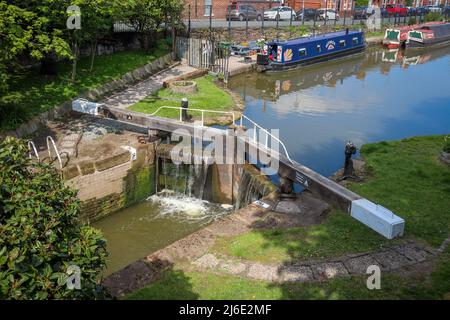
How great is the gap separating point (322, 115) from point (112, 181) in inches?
439

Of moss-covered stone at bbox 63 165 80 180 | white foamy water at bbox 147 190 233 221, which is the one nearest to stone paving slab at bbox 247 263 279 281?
white foamy water at bbox 147 190 233 221

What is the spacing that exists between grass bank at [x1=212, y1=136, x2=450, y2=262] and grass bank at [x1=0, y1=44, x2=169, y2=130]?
8.54m

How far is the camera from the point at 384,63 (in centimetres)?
3406

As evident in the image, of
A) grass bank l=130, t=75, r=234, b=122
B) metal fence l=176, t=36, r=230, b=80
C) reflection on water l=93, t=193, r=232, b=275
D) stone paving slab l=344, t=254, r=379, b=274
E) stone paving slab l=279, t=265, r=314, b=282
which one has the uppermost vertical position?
metal fence l=176, t=36, r=230, b=80

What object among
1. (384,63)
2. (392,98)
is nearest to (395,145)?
(392,98)

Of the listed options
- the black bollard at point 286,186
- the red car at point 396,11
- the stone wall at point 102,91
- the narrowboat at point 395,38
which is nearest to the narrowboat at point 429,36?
the narrowboat at point 395,38

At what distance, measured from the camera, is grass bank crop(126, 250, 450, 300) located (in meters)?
7.21

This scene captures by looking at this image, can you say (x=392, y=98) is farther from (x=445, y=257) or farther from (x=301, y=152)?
(x=445, y=257)

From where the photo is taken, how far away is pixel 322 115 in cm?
2038

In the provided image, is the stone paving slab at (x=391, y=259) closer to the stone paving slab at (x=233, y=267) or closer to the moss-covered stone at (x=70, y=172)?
the stone paving slab at (x=233, y=267)

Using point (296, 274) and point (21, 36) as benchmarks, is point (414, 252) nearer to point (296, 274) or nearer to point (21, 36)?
point (296, 274)

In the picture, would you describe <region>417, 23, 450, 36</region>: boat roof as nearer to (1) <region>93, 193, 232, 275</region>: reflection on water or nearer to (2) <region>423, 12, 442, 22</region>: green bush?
(2) <region>423, 12, 442, 22</region>: green bush

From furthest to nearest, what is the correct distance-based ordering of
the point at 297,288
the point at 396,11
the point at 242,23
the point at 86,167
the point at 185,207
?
the point at 396,11 → the point at 242,23 → the point at 185,207 → the point at 86,167 → the point at 297,288

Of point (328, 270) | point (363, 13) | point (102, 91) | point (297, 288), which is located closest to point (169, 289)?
point (297, 288)
